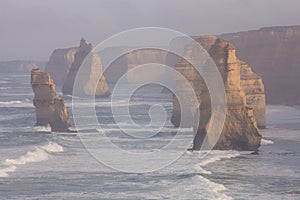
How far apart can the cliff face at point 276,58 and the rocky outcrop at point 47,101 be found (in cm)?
4779

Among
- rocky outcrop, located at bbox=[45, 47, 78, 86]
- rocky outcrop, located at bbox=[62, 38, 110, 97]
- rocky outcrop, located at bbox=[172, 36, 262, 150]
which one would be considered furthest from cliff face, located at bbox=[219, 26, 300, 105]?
rocky outcrop, located at bbox=[45, 47, 78, 86]

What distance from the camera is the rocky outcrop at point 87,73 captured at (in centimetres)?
10769

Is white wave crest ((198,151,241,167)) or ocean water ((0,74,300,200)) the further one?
white wave crest ((198,151,241,167))

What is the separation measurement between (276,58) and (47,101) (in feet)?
209

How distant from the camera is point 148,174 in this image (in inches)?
1254

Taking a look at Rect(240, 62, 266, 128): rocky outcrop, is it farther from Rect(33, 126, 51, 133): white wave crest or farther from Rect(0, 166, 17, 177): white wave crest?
Rect(0, 166, 17, 177): white wave crest

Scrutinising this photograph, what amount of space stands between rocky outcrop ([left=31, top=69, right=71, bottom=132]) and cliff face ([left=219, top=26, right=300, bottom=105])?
157 ft

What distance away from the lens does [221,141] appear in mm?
38094

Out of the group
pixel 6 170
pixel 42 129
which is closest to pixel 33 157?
pixel 6 170

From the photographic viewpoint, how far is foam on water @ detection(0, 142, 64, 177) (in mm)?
33781

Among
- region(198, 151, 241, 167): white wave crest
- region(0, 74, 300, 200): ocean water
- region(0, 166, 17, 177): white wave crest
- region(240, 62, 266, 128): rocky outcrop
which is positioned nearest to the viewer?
region(0, 74, 300, 200): ocean water

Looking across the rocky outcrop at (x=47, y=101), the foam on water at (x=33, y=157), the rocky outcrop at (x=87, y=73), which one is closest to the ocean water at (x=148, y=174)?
the foam on water at (x=33, y=157)

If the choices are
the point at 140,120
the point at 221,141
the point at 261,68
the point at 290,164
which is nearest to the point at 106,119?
the point at 140,120

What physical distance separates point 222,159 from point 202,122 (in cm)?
292
